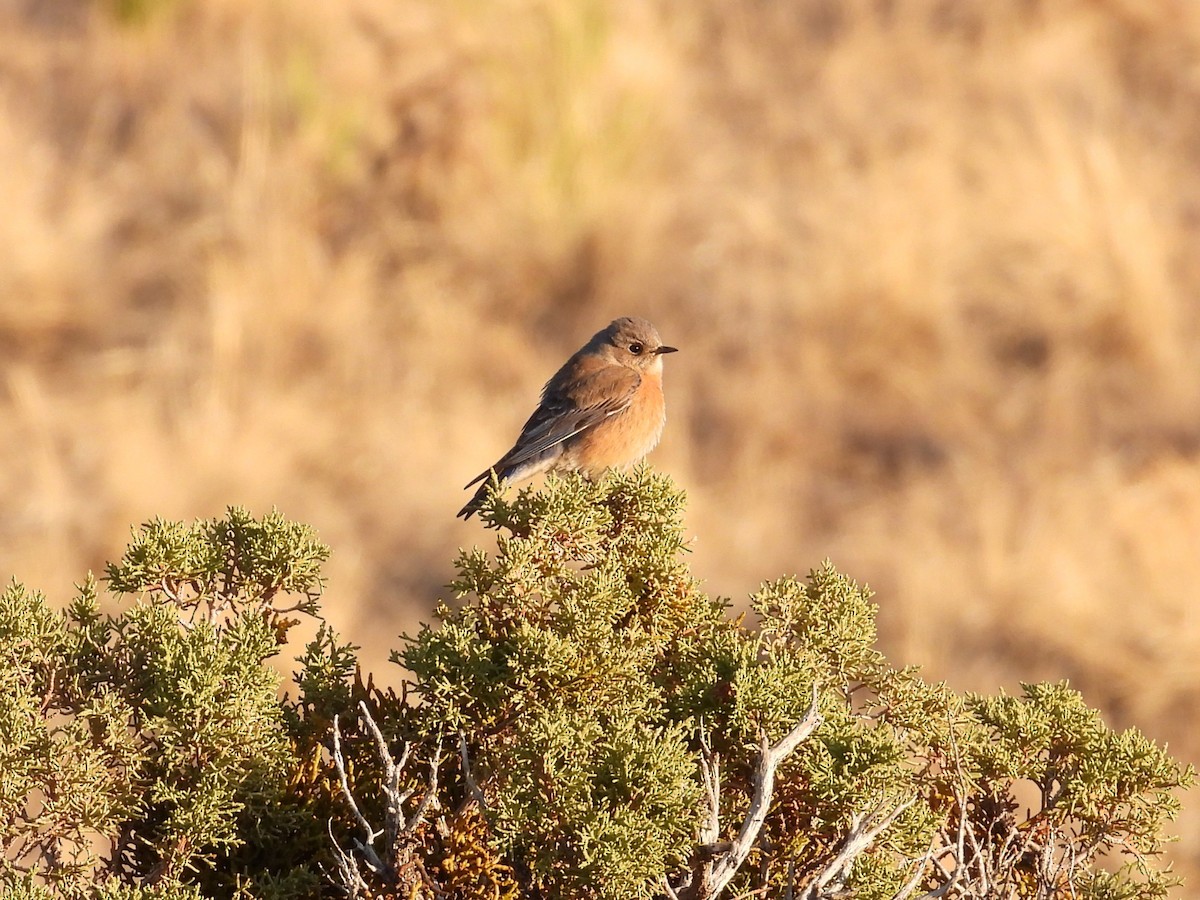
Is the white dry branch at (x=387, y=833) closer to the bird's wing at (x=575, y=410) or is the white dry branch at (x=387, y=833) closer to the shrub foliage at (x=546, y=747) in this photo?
the shrub foliage at (x=546, y=747)

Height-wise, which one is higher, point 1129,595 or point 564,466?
point 1129,595

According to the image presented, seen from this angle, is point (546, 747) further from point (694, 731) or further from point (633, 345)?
point (633, 345)

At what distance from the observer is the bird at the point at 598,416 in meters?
6.01

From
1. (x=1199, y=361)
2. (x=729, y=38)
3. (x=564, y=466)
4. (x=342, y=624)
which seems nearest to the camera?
(x=564, y=466)

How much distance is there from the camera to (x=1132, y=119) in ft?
38.9

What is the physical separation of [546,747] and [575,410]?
3631 millimetres

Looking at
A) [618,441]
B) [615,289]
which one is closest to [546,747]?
[618,441]

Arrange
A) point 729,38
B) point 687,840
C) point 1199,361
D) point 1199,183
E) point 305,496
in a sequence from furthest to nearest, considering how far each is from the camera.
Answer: point 729,38, point 1199,183, point 1199,361, point 305,496, point 687,840

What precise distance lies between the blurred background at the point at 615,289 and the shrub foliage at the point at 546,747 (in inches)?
205

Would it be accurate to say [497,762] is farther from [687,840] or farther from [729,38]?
[729,38]

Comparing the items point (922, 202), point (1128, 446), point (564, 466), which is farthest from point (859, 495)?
point (564, 466)

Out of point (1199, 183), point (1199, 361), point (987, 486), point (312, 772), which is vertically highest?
point (1199, 183)

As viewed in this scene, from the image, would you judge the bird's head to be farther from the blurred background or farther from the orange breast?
the blurred background

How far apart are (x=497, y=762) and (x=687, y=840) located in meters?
0.39
